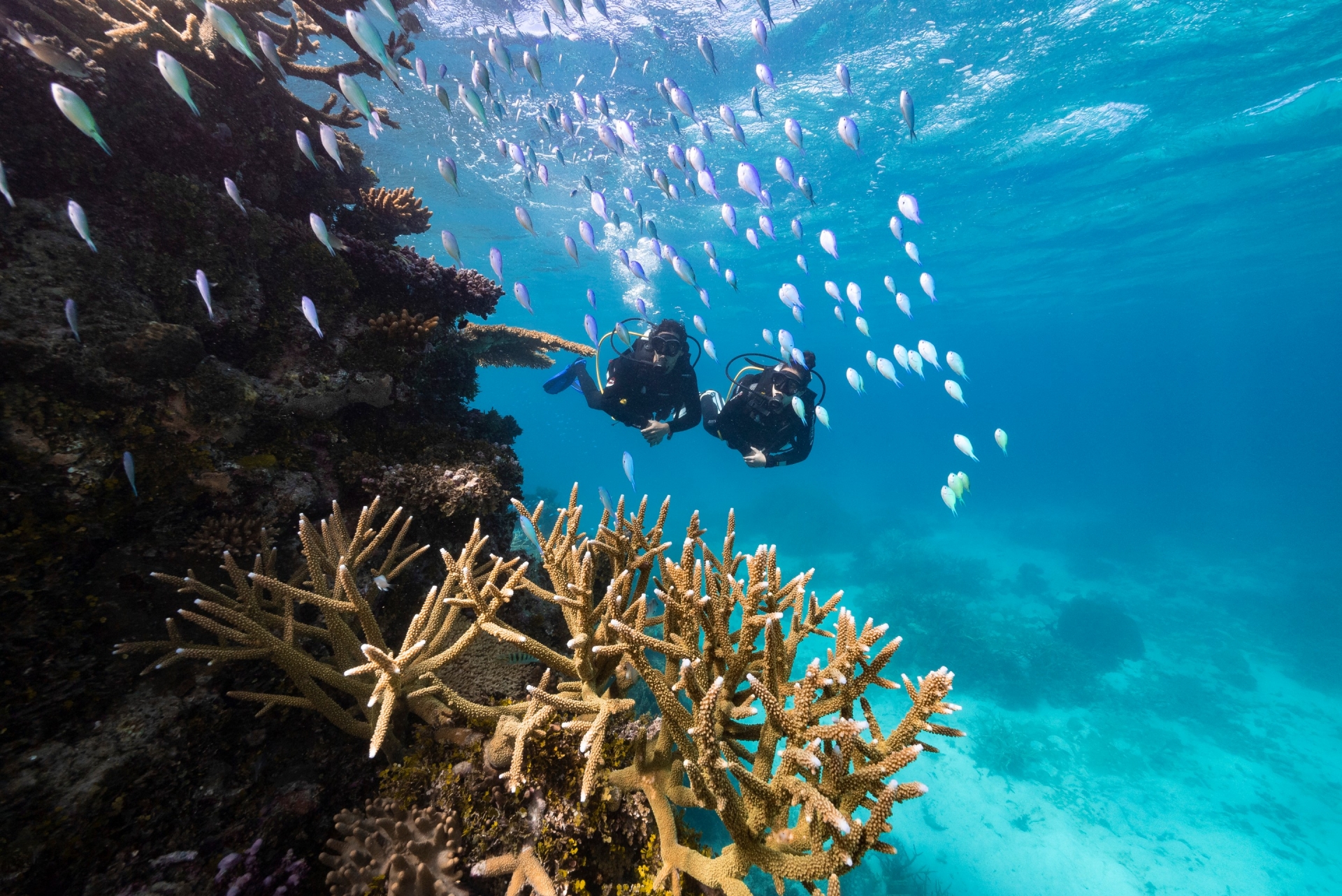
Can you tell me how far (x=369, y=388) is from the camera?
423cm

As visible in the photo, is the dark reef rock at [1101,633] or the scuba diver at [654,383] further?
the dark reef rock at [1101,633]

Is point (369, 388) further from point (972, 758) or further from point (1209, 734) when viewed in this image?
point (1209, 734)

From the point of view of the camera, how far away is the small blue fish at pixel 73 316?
2.88m

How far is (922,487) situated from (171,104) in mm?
60144

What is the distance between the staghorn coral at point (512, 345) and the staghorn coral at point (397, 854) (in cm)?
479

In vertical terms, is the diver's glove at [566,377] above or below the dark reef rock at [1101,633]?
below

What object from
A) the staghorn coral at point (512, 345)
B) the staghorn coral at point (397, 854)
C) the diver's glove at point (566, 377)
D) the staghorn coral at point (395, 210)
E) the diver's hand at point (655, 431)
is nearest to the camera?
the staghorn coral at point (397, 854)

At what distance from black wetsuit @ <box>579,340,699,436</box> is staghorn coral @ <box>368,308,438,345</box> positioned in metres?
3.84

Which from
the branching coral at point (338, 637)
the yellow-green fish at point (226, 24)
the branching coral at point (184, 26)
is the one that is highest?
the branching coral at point (184, 26)

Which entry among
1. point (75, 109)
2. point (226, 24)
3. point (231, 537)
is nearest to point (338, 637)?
point (231, 537)

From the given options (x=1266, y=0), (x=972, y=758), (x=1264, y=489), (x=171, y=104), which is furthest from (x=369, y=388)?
(x=1264, y=489)

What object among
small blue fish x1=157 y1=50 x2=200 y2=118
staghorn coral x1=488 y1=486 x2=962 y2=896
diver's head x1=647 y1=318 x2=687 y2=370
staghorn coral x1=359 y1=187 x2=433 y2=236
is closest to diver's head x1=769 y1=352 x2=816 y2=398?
diver's head x1=647 y1=318 x2=687 y2=370

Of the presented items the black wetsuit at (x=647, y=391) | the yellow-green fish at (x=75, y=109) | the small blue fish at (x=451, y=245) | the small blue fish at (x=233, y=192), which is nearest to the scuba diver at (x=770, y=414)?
the black wetsuit at (x=647, y=391)

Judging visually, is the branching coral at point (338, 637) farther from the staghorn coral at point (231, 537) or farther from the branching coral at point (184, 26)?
the branching coral at point (184, 26)
